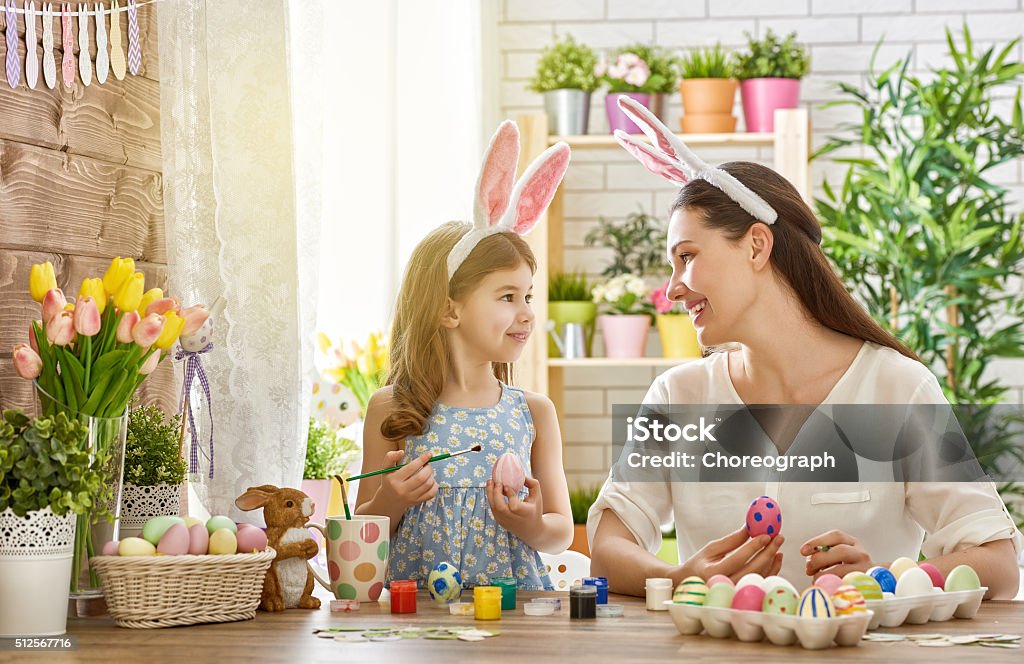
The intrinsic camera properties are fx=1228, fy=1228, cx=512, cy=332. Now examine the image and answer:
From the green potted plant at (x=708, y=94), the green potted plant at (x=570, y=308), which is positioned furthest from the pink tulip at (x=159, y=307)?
the green potted plant at (x=708, y=94)

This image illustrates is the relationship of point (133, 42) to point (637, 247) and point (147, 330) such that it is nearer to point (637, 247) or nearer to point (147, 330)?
point (147, 330)

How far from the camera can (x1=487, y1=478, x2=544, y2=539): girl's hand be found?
5.98 ft

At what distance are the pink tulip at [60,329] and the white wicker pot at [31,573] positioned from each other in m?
0.20

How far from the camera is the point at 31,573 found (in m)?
Result: 1.38

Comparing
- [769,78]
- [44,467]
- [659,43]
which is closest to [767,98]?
[769,78]

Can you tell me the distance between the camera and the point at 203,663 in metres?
1.27

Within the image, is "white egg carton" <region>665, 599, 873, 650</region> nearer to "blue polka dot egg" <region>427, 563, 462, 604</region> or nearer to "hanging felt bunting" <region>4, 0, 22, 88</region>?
"blue polka dot egg" <region>427, 563, 462, 604</region>

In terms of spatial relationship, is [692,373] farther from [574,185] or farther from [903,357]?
[574,185]

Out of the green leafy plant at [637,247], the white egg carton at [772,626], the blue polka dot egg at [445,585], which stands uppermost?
the green leafy plant at [637,247]

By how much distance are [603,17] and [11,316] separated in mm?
3102

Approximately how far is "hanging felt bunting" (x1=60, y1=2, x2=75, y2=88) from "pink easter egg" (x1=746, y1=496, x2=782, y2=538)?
1119 mm

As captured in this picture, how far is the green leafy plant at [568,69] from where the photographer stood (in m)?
3.98

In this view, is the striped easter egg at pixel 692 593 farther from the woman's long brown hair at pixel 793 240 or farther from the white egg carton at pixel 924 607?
the woman's long brown hair at pixel 793 240

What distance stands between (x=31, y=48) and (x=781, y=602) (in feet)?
3.98
